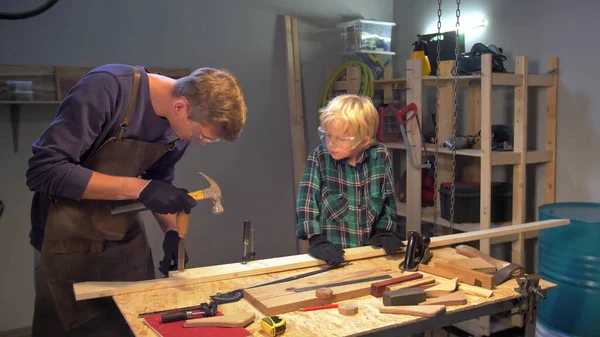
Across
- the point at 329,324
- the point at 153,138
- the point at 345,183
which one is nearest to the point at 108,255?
the point at 153,138

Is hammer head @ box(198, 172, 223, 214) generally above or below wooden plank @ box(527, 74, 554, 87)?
below

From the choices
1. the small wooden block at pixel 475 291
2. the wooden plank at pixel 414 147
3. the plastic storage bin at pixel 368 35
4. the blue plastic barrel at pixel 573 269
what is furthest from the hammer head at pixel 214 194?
the plastic storage bin at pixel 368 35

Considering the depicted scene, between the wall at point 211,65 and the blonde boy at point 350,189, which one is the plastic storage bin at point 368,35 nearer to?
the wall at point 211,65

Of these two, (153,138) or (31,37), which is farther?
(31,37)

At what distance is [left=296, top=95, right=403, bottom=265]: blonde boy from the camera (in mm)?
2566

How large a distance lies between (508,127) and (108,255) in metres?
2.84

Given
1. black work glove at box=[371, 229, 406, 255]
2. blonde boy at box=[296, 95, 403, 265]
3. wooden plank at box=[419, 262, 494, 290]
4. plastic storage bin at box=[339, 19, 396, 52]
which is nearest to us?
wooden plank at box=[419, 262, 494, 290]

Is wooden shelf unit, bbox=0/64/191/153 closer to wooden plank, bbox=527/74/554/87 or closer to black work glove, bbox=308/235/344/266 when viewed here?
black work glove, bbox=308/235/344/266

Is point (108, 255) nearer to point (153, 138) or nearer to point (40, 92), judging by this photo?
point (153, 138)

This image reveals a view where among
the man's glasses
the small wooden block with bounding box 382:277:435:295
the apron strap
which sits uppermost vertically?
the apron strap

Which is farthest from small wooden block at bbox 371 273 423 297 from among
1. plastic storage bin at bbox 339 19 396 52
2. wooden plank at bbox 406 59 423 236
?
plastic storage bin at bbox 339 19 396 52

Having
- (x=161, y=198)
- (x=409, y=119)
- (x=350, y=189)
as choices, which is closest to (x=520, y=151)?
(x=409, y=119)

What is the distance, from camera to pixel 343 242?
103 inches

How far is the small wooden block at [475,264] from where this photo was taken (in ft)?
7.12
